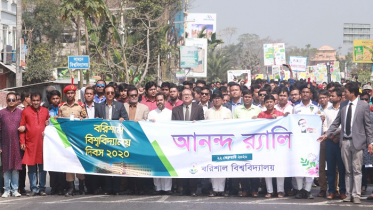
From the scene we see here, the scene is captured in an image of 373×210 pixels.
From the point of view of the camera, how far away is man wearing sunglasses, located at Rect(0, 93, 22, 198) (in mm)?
10516

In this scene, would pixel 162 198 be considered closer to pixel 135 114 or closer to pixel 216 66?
pixel 135 114

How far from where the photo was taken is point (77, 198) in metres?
10.3

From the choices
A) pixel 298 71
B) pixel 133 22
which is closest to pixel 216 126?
pixel 133 22

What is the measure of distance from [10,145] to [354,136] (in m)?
5.60

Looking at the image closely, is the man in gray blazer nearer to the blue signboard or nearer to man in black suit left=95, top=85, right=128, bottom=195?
man in black suit left=95, top=85, right=128, bottom=195

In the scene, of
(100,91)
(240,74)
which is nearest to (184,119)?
(100,91)

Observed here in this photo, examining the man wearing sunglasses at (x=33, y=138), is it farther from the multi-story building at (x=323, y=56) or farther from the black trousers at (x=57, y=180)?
the multi-story building at (x=323, y=56)

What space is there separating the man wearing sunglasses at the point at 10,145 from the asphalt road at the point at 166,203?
34cm

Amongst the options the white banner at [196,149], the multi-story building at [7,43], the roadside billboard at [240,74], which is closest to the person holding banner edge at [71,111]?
the white banner at [196,149]

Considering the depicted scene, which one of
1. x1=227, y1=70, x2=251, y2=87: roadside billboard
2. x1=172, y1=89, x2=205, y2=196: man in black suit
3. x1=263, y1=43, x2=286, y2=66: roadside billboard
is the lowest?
x1=172, y1=89, x2=205, y2=196: man in black suit

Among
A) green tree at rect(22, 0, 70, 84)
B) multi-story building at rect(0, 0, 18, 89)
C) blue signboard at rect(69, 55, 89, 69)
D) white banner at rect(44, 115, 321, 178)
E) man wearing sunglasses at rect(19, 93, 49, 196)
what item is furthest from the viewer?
green tree at rect(22, 0, 70, 84)

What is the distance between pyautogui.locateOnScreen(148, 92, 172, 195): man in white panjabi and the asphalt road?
0.23 metres

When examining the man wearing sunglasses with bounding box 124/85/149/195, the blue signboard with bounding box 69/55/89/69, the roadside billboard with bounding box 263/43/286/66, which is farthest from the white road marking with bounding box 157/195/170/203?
the roadside billboard with bounding box 263/43/286/66

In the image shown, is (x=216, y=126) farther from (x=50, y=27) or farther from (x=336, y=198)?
(x=50, y=27)
